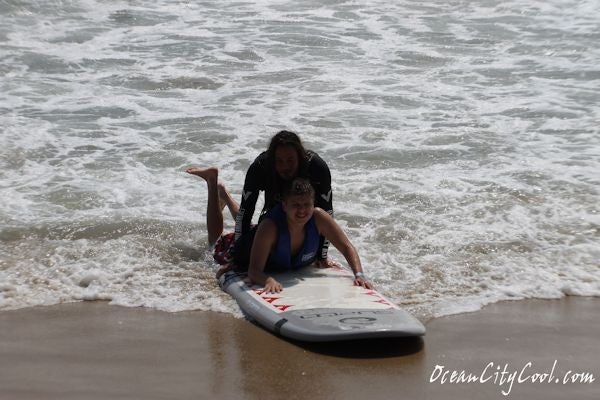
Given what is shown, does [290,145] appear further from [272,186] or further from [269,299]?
[269,299]

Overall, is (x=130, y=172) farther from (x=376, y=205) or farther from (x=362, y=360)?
(x=362, y=360)

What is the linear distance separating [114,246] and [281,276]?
1.42 metres

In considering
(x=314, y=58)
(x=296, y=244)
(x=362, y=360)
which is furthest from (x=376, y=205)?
(x=314, y=58)

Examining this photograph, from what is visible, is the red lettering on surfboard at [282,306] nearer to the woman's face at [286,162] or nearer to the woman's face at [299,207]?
the woman's face at [299,207]

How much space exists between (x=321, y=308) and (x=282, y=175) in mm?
962

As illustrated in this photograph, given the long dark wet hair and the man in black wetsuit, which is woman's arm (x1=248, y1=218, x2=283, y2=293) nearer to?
the man in black wetsuit

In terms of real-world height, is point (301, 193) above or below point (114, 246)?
above

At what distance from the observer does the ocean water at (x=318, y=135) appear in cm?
568

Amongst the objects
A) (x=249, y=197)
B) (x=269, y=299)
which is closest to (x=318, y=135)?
(x=249, y=197)

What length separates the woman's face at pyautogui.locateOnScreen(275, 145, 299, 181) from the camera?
5133mm

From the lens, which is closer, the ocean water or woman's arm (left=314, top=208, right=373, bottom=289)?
woman's arm (left=314, top=208, right=373, bottom=289)

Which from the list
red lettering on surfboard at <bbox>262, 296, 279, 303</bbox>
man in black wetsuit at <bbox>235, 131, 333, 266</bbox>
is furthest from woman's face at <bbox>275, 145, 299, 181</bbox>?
red lettering on surfboard at <bbox>262, 296, 279, 303</bbox>

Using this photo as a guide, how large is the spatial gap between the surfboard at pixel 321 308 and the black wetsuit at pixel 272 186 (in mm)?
334

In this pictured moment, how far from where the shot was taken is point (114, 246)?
19.6ft
